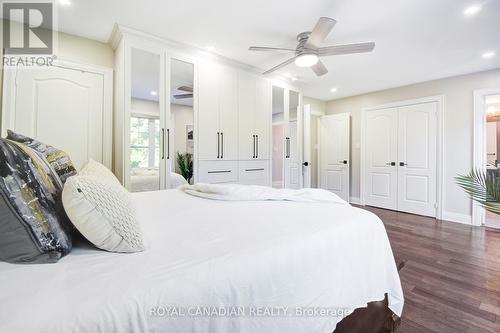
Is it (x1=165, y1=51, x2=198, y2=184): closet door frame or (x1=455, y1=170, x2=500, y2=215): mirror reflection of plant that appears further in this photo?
(x1=165, y1=51, x2=198, y2=184): closet door frame

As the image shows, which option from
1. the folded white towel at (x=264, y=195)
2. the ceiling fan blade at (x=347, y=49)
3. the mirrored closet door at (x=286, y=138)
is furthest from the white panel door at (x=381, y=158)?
the folded white towel at (x=264, y=195)

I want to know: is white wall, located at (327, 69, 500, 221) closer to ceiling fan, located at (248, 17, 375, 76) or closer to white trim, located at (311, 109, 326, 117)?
white trim, located at (311, 109, 326, 117)

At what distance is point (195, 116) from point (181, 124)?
0.74 feet

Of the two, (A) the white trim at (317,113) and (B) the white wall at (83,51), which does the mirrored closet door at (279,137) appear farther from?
(B) the white wall at (83,51)

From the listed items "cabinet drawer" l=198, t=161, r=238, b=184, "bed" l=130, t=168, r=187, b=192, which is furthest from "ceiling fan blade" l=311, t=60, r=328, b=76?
"bed" l=130, t=168, r=187, b=192

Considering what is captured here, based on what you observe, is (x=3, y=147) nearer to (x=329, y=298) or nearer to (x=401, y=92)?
(x=329, y=298)

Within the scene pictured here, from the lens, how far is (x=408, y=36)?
2625mm

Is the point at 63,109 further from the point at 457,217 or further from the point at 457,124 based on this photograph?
the point at 457,217

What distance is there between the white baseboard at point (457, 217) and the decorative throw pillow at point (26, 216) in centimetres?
514

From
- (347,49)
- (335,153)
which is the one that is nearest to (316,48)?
(347,49)

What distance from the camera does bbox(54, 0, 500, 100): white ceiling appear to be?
213cm

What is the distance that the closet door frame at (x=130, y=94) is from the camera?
8.34ft

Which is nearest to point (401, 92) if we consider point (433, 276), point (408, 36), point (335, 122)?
point (335, 122)

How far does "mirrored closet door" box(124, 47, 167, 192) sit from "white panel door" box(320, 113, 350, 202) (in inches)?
159
